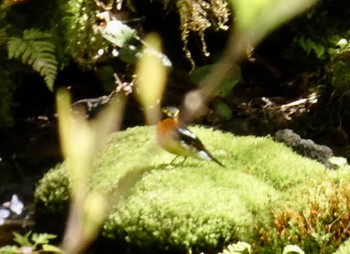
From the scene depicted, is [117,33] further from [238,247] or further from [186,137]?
[238,247]

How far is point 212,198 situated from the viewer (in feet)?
10.1

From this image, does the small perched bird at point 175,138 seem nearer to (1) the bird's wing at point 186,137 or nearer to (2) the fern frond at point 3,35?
(1) the bird's wing at point 186,137

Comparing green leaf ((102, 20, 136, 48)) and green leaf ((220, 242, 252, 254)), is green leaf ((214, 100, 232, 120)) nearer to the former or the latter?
green leaf ((102, 20, 136, 48))

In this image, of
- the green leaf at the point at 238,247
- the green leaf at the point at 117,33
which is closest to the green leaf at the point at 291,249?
the green leaf at the point at 238,247

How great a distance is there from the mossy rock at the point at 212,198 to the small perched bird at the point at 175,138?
0.08 meters

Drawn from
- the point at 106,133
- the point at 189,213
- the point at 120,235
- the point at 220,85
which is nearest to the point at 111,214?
the point at 120,235

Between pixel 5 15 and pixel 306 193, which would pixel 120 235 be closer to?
pixel 306 193

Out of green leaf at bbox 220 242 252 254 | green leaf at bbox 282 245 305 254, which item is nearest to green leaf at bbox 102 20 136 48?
green leaf at bbox 220 242 252 254

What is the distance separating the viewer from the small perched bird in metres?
3.38

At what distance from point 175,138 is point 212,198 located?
44 centimetres

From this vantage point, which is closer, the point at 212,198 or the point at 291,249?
the point at 291,249

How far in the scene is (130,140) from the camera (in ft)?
12.7

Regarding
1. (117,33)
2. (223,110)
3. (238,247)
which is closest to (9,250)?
(238,247)

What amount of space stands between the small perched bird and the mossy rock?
8cm
